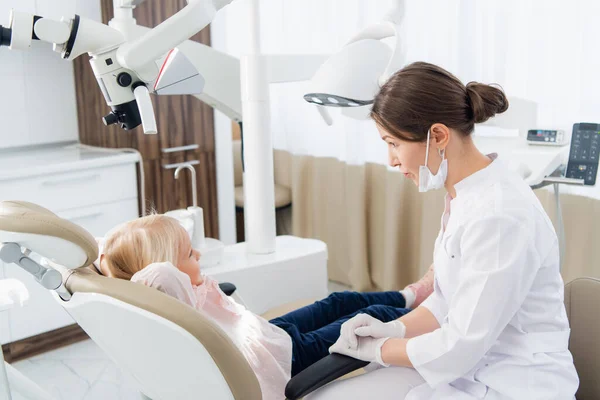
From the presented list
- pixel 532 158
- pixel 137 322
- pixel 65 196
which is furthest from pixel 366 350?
pixel 65 196

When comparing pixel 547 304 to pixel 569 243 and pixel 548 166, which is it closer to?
pixel 548 166

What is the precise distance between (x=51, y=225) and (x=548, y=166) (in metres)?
1.46

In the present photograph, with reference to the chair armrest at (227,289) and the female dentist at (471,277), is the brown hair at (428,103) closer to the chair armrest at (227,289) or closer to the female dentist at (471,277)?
the female dentist at (471,277)

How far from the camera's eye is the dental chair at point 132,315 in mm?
1226

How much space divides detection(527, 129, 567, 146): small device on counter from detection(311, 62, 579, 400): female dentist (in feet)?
2.46

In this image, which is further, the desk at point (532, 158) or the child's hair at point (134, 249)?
the desk at point (532, 158)

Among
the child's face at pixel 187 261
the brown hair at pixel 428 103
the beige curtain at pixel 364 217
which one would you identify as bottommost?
the beige curtain at pixel 364 217

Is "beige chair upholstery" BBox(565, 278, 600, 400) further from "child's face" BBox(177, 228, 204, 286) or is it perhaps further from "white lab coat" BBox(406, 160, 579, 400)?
→ "child's face" BBox(177, 228, 204, 286)

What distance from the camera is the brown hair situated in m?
1.39

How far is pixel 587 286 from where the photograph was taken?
154cm

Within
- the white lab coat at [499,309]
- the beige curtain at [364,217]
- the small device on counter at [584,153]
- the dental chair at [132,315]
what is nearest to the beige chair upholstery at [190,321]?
the dental chair at [132,315]

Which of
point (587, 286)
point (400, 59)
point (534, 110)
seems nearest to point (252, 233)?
point (400, 59)

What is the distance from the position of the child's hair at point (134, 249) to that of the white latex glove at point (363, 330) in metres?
0.45

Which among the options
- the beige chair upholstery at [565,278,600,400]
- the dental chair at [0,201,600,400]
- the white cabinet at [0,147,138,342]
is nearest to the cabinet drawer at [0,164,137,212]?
the white cabinet at [0,147,138,342]
